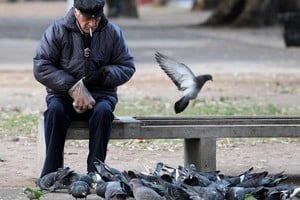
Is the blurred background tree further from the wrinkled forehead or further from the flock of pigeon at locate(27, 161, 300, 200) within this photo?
the flock of pigeon at locate(27, 161, 300, 200)

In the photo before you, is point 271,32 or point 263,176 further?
point 271,32

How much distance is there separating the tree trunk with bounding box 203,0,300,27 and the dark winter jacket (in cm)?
2962

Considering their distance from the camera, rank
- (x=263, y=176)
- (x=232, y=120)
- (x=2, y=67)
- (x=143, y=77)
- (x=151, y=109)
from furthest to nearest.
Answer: (x=2, y=67) → (x=143, y=77) → (x=151, y=109) → (x=232, y=120) → (x=263, y=176)

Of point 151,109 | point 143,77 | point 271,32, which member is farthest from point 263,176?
point 271,32

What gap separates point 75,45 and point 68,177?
3.56 ft

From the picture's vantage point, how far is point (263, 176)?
7.43 metres

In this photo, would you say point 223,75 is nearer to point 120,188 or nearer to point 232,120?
point 232,120

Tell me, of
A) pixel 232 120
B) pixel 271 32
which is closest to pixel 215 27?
pixel 271 32

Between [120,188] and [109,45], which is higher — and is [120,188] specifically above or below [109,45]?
below

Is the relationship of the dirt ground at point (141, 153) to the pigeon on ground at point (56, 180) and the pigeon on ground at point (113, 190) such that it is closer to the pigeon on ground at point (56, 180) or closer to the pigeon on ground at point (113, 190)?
the pigeon on ground at point (56, 180)

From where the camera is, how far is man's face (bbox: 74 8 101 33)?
7867 mm

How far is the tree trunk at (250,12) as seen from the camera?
3750cm

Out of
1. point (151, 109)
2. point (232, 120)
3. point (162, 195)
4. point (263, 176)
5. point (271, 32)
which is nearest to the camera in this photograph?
point (162, 195)

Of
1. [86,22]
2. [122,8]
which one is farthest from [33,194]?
[122,8]
